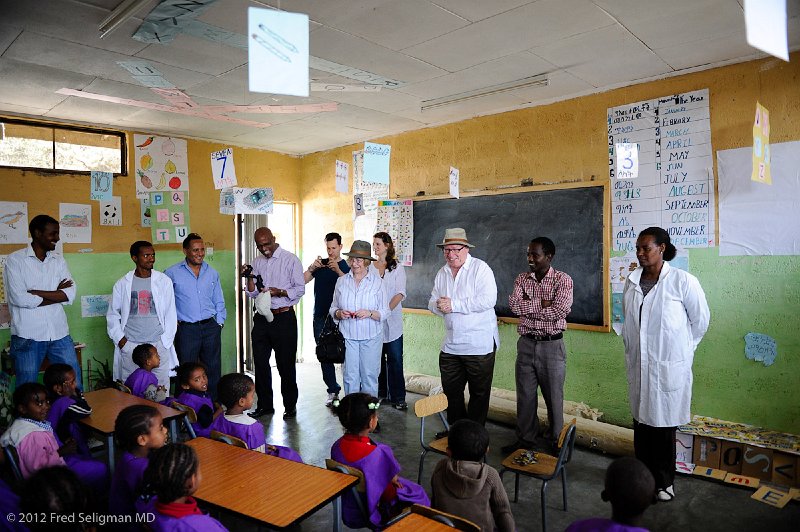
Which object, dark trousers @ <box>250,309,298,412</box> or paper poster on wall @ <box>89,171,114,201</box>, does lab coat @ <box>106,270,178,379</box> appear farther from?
paper poster on wall @ <box>89,171,114,201</box>

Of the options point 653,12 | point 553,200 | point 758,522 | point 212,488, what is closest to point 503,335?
point 553,200

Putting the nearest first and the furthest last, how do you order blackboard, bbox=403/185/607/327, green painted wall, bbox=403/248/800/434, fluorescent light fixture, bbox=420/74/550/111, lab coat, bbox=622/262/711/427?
lab coat, bbox=622/262/711/427, green painted wall, bbox=403/248/800/434, fluorescent light fixture, bbox=420/74/550/111, blackboard, bbox=403/185/607/327

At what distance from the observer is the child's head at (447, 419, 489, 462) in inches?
83.2

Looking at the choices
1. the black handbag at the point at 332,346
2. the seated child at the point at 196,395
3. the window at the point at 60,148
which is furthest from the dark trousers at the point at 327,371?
the window at the point at 60,148

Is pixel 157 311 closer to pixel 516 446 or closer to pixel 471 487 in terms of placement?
pixel 516 446

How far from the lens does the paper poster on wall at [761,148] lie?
3.30 m

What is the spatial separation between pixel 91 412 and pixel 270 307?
197 cm

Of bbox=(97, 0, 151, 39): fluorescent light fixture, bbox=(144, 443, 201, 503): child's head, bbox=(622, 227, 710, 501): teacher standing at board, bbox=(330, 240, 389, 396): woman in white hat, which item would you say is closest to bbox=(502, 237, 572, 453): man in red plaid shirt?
bbox=(622, 227, 710, 501): teacher standing at board

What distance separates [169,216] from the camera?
20.1 ft

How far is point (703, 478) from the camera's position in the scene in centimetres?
362

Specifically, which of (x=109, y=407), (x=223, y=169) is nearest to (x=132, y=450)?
(x=109, y=407)

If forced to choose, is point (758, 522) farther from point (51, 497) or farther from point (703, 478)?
point (51, 497)

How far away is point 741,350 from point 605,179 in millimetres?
1699

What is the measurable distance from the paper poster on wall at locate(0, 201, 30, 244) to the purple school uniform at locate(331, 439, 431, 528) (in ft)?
14.7
